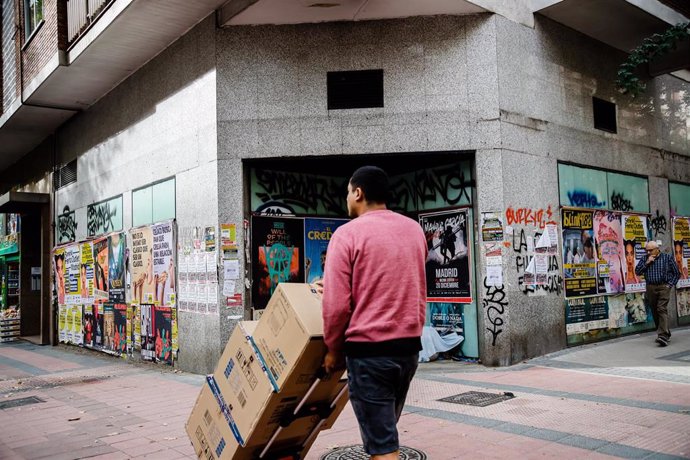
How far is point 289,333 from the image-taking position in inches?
126

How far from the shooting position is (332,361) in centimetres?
306

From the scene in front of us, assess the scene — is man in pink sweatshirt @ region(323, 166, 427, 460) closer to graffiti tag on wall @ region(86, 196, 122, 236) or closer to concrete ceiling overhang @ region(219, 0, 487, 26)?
concrete ceiling overhang @ region(219, 0, 487, 26)

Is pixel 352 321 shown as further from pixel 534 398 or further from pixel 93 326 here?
pixel 93 326

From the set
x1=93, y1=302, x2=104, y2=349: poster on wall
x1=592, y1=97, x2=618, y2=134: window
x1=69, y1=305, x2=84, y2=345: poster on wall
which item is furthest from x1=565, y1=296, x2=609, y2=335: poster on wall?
x1=69, y1=305, x2=84, y2=345: poster on wall

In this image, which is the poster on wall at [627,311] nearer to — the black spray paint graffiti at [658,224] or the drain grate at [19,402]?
the black spray paint graffiti at [658,224]

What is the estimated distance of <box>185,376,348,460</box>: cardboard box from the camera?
11.2ft

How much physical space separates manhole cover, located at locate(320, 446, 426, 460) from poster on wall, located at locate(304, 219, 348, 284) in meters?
5.30

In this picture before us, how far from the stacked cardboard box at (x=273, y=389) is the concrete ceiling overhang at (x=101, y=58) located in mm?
6877

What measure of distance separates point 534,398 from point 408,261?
4.23 metres

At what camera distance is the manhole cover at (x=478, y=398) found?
249 inches

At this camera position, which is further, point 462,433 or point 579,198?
point 579,198

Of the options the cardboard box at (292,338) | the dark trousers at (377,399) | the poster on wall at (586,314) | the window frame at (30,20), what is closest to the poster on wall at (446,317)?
the poster on wall at (586,314)

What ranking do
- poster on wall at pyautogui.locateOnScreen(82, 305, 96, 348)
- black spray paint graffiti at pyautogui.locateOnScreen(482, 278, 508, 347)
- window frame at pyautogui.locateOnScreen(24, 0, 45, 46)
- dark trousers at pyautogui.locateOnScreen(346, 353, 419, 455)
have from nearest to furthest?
dark trousers at pyautogui.locateOnScreen(346, 353, 419, 455), black spray paint graffiti at pyautogui.locateOnScreen(482, 278, 508, 347), poster on wall at pyautogui.locateOnScreen(82, 305, 96, 348), window frame at pyautogui.locateOnScreen(24, 0, 45, 46)

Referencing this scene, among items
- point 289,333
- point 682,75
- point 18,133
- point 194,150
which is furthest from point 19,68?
point 682,75
